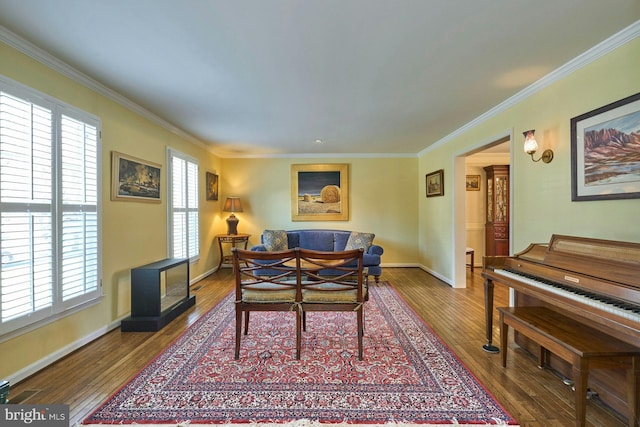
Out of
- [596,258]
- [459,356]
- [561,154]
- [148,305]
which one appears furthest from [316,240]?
[596,258]

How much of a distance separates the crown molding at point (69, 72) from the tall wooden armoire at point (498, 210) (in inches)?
242

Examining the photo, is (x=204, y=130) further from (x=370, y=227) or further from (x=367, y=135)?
(x=370, y=227)

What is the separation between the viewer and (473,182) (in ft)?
18.8

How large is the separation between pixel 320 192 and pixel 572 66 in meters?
4.20

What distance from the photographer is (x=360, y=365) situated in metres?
2.10

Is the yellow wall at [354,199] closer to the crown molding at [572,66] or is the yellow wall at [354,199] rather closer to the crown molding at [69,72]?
the crown molding at [69,72]

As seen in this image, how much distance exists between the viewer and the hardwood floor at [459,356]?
63.9 inches

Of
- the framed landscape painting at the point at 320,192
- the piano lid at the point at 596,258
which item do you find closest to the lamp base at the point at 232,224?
the framed landscape painting at the point at 320,192

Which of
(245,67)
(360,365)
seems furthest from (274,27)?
(360,365)

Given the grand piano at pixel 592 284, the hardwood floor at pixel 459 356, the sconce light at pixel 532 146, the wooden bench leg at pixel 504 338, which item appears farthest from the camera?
the sconce light at pixel 532 146

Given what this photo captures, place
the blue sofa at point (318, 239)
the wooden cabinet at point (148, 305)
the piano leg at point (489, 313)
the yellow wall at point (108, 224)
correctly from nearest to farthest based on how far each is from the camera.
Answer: the yellow wall at point (108, 224) < the piano leg at point (489, 313) < the wooden cabinet at point (148, 305) < the blue sofa at point (318, 239)

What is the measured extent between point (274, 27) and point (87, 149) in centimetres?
216

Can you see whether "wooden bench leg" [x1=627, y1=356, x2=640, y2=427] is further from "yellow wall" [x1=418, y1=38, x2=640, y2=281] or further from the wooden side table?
the wooden side table

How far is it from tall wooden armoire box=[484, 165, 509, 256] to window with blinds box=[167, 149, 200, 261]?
589 centimetres
